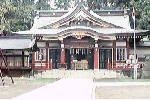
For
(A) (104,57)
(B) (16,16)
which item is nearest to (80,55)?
(A) (104,57)

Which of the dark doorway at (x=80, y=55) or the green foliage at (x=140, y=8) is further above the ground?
the green foliage at (x=140, y=8)

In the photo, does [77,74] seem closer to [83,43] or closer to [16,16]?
[83,43]

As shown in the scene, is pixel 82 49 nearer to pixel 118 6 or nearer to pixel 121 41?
pixel 121 41

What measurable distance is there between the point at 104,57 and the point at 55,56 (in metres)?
5.77

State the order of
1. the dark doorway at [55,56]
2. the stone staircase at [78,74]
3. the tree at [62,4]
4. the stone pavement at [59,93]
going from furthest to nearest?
the tree at [62,4], the dark doorway at [55,56], the stone staircase at [78,74], the stone pavement at [59,93]

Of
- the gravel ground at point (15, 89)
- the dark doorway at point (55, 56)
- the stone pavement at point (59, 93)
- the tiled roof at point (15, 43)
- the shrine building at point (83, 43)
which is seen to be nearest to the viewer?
the stone pavement at point (59, 93)

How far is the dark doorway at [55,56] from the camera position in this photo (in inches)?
1294

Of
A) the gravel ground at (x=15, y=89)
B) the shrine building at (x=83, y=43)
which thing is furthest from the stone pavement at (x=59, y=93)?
the shrine building at (x=83, y=43)

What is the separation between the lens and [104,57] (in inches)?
1298

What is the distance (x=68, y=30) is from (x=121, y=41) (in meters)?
6.28

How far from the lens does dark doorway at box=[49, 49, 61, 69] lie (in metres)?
32.9

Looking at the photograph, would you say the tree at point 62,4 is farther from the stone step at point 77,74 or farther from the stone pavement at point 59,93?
the stone pavement at point 59,93

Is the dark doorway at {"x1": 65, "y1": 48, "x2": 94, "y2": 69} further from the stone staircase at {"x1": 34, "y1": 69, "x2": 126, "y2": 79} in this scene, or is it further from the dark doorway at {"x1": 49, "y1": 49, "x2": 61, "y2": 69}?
the stone staircase at {"x1": 34, "y1": 69, "x2": 126, "y2": 79}

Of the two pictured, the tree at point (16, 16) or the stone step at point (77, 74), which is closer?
the stone step at point (77, 74)
